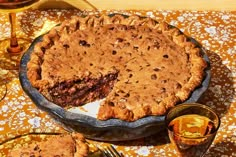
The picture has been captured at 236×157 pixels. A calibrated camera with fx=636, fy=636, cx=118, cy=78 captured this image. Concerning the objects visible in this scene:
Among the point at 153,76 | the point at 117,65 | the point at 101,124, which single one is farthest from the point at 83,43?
the point at 101,124

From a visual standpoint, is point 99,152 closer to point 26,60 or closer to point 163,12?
point 26,60

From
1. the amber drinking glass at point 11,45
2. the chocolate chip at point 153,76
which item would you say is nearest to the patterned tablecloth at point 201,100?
the amber drinking glass at point 11,45

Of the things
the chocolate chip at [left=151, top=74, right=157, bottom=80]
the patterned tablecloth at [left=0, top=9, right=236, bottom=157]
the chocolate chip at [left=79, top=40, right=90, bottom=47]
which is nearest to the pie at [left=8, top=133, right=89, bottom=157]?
the patterned tablecloth at [left=0, top=9, right=236, bottom=157]

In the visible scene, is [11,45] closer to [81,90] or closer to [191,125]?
[81,90]

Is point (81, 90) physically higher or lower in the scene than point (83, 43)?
lower

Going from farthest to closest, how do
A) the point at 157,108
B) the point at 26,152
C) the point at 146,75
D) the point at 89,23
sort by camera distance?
the point at 89,23 < the point at 146,75 < the point at 157,108 < the point at 26,152

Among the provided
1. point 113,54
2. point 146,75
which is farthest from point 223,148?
point 113,54
